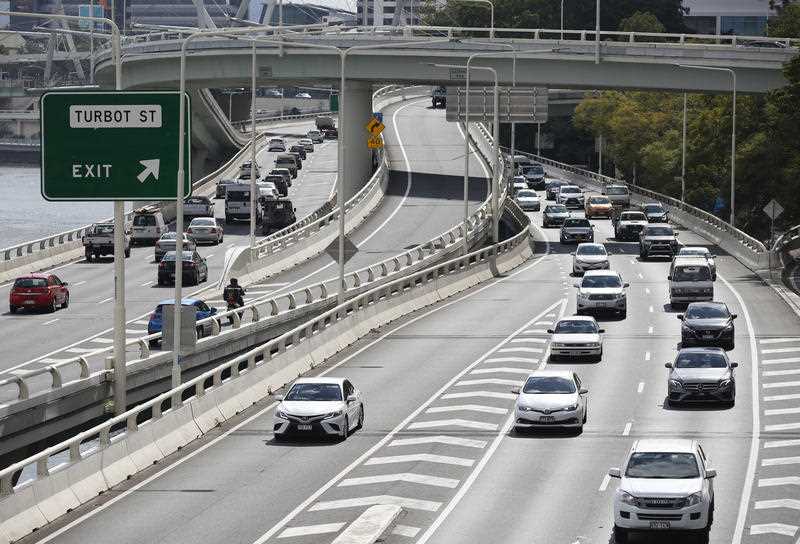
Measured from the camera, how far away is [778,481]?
3328 centimetres

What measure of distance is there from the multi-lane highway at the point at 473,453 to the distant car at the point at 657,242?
21.4 m

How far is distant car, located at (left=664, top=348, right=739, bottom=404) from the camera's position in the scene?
1686 inches

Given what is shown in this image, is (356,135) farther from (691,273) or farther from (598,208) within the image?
(691,273)

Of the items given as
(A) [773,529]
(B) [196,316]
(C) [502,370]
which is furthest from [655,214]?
(A) [773,529]

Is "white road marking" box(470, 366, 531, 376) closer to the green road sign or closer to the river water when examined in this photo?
the green road sign

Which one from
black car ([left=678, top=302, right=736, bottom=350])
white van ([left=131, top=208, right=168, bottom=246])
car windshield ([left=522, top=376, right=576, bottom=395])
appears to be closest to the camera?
car windshield ([left=522, top=376, right=576, bottom=395])

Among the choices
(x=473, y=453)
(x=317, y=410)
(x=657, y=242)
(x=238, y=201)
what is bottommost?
(x=473, y=453)

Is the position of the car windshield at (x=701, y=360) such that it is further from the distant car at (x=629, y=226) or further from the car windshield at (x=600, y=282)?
the distant car at (x=629, y=226)

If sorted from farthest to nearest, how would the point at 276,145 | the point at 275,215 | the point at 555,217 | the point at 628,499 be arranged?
1. the point at 276,145
2. the point at 555,217
3. the point at 275,215
4. the point at 628,499

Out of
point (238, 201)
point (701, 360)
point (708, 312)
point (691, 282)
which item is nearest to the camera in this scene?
point (701, 360)

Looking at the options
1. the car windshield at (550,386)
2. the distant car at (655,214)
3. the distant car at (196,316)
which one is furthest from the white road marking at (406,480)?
the distant car at (655,214)

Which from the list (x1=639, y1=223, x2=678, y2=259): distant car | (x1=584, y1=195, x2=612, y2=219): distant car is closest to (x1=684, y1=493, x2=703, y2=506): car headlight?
(x1=639, y1=223, x2=678, y2=259): distant car

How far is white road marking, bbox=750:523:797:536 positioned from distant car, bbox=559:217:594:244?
65.9m

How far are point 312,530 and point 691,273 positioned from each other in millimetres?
39396
